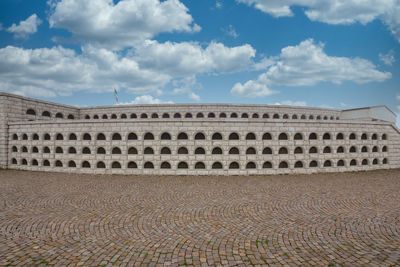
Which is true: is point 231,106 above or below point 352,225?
above

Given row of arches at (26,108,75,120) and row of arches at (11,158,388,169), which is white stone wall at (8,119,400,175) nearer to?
row of arches at (11,158,388,169)

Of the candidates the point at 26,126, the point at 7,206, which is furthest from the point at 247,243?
the point at 26,126

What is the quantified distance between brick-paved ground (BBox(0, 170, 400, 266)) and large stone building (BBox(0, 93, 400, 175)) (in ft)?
16.6

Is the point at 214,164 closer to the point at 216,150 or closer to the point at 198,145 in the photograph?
the point at 216,150

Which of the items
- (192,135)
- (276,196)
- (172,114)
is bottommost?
(276,196)

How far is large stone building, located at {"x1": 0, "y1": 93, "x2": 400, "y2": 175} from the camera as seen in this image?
1950 centimetres

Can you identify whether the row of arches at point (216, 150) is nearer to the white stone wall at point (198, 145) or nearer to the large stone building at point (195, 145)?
the large stone building at point (195, 145)

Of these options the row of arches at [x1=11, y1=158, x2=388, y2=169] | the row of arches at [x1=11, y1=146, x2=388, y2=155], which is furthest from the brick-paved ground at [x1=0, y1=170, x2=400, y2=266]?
the row of arches at [x1=11, y1=146, x2=388, y2=155]

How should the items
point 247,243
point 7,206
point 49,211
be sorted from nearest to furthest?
point 247,243, point 49,211, point 7,206

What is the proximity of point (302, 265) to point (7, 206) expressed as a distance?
47.1 feet

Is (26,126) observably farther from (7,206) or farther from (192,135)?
(192,135)

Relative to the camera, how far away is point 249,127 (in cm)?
1978

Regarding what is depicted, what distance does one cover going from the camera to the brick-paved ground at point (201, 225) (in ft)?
20.4

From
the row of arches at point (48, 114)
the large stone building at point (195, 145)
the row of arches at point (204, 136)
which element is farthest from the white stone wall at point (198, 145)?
the row of arches at point (48, 114)
